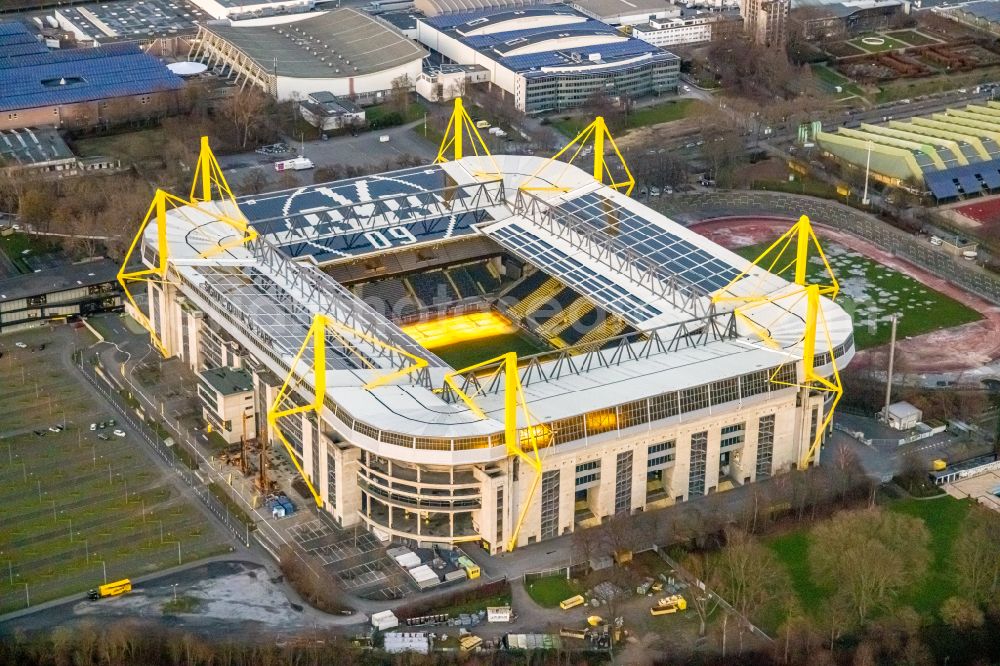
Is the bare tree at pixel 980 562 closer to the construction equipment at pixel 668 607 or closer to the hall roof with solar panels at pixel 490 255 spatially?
the construction equipment at pixel 668 607

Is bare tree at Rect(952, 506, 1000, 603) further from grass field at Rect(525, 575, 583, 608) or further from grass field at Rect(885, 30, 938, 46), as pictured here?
grass field at Rect(885, 30, 938, 46)

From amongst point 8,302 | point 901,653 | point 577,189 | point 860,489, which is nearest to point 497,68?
point 577,189

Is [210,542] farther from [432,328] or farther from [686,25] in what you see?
[686,25]

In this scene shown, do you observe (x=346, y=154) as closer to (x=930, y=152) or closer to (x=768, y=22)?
(x=930, y=152)

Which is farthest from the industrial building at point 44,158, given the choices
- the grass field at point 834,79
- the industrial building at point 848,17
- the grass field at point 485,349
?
the industrial building at point 848,17

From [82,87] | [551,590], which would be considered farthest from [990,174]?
[82,87]

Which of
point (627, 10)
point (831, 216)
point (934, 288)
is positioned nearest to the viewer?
point (934, 288)
